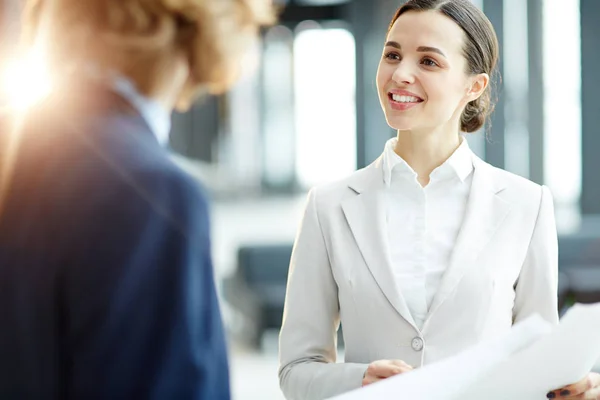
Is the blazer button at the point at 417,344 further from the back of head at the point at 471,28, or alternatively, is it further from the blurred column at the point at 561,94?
the blurred column at the point at 561,94

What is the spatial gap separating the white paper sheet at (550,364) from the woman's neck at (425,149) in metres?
0.43

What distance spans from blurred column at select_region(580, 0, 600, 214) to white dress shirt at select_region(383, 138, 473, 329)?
788 centimetres

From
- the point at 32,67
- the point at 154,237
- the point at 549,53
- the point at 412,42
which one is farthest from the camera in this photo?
the point at 549,53

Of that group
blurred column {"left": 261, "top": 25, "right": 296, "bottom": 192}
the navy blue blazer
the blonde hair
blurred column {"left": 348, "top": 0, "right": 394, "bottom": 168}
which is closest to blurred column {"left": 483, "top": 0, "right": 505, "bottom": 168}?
blurred column {"left": 348, "top": 0, "right": 394, "bottom": 168}

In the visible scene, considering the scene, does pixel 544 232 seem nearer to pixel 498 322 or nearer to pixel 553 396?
pixel 498 322

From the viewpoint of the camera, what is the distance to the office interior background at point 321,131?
22.0 ft

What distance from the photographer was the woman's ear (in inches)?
63.3

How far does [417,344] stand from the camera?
5.03ft

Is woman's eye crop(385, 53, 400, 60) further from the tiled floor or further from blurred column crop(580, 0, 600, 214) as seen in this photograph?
blurred column crop(580, 0, 600, 214)

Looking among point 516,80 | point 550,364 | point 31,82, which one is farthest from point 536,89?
point 31,82

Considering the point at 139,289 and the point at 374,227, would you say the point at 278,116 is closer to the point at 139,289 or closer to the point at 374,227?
the point at 374,227

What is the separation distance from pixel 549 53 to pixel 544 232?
8.82 meters

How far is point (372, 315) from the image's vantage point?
1553 mm

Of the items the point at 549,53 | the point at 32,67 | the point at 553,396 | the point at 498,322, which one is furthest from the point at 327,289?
the point at 549,53
